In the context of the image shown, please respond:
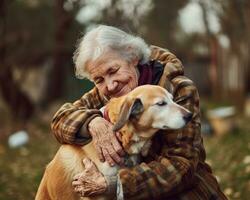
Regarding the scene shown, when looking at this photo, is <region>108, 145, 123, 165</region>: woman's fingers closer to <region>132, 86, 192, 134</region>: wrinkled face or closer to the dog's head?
the dog's head

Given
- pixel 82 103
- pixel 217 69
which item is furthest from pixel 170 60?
pixel 217 69

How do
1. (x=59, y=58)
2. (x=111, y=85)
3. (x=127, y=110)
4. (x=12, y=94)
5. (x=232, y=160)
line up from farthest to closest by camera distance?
(x=59, y=58) < (x=12, y=94) < (x=232, y=160) < (x=111, y=85) < (x=127, y=110)

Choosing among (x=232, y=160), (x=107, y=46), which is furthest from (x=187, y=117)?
(x=232, y=160)

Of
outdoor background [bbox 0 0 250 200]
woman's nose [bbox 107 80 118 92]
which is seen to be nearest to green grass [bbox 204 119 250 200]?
outdoor background [bbox 0 0 250 200]

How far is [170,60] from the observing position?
4281 mm

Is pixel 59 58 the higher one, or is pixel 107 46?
pixel 107 46

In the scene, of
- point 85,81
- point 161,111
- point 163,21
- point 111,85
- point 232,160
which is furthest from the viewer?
point 163,21

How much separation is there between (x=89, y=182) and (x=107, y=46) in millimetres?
845

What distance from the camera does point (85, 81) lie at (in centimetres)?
1538

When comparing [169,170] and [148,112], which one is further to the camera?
[148,112]

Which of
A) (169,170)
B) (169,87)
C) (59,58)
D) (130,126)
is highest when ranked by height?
(169,87)

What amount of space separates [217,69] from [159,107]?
19.3 meters

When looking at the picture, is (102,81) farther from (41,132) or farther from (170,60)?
(41,132)

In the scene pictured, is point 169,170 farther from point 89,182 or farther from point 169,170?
point 89,182
